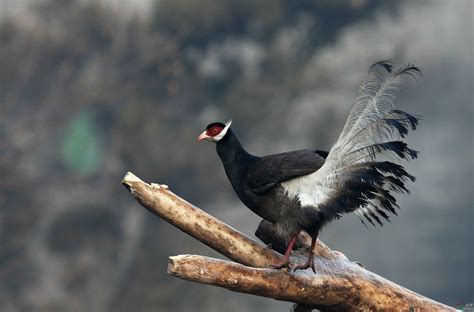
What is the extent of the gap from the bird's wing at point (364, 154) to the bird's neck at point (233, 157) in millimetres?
759

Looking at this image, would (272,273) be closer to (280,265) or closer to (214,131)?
(280,265)

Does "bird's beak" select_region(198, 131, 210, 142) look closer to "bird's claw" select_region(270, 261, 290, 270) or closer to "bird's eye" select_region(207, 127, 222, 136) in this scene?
"bird's eye" select_region(207, 127, 222, 136)

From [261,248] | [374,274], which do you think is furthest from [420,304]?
[261,248]

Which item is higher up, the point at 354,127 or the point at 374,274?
the point at 354,127

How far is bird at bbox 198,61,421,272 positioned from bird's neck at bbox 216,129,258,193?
109 millimetres

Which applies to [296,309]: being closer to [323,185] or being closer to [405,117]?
[323,185]

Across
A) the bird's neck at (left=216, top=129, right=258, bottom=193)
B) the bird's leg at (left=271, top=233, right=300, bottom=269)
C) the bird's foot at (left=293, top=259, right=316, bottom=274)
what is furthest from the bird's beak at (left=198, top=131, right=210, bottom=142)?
the bird's foot at (left=293, top=259, right=316, bottom=274)

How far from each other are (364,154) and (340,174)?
0.90 ft

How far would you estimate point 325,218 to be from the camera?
7.75 m

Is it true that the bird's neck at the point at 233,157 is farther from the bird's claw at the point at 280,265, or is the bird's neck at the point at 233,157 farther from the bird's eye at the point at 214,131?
the bird's claw at the point at 280,265

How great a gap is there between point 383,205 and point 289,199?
0.97 meters

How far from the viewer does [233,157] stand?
8.26 metres

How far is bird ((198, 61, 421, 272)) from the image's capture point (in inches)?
296

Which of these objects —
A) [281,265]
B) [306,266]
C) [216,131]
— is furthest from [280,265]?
[216,131]
